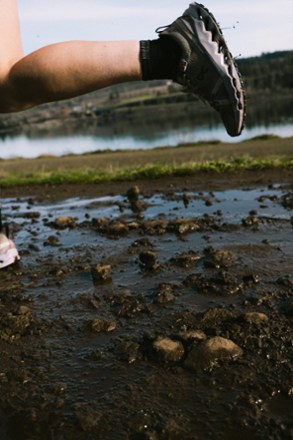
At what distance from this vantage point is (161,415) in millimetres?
1468

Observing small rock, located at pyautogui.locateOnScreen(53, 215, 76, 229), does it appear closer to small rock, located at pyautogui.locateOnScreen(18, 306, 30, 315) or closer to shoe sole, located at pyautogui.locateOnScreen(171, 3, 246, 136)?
small rock, located at pyautogui.locateOnScreen(18, 306, 30, 315)

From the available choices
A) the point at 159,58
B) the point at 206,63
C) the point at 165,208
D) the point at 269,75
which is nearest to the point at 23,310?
the point at 159,58

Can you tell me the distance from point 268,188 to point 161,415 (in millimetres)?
4447

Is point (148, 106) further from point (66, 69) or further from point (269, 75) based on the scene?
point (66, 69)

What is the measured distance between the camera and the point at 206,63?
241 centimetres

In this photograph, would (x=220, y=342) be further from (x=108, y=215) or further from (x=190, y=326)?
(x=108, y=215)

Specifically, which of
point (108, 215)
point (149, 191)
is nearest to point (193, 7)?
point (108, 215)

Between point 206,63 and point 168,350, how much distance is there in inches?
56.7

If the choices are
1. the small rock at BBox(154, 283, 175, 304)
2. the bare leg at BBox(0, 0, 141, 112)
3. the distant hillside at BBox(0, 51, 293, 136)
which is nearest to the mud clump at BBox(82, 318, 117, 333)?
the small rock at BBox(154, 283, 175, 304)

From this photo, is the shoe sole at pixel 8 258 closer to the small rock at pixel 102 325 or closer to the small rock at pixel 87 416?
the small rock at pixel 102 325

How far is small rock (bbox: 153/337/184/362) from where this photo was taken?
1.80m

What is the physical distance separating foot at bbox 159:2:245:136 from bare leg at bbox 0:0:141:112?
0.85 ft

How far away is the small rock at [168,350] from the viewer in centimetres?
180

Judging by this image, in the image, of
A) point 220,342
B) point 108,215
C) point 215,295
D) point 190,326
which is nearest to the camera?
point 220,342
